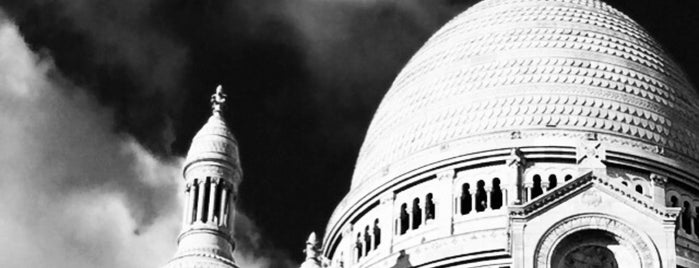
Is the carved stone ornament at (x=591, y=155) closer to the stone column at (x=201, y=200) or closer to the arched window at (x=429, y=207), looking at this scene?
the arched window at (x=429, y=207)

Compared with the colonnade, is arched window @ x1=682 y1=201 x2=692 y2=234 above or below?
above

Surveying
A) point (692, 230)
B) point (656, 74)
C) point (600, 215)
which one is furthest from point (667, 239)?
point (656, 74)

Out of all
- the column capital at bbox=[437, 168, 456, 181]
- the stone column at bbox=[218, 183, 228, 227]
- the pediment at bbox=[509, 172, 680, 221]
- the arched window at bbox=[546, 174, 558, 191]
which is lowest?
the pediment at bbox=[509, 172, 680, 221]

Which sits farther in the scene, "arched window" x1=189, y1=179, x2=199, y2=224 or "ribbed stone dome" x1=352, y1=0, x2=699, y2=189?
"ribbed stone dome" x1=352, y1=0, x2=699, y2=189

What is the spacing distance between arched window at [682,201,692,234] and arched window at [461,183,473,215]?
18.0 ft

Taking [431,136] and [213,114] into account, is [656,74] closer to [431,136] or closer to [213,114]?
[431,136]

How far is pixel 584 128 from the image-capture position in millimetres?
62656

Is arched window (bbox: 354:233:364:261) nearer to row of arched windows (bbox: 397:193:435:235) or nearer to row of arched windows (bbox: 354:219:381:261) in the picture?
row of arched windows (bbox: 354:219:381:261)

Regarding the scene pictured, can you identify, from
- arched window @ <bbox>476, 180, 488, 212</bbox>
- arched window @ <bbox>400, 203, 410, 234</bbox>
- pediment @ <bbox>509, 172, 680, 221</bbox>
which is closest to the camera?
pediment @ <bbox>509, 172, 680, 221</bbox>

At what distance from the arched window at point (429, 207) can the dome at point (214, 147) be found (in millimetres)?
7026

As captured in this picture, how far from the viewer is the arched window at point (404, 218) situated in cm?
6241

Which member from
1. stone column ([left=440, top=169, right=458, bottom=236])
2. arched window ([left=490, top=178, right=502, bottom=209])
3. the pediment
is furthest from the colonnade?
arched window ([left=490, top=178, right=502, bottom=209])

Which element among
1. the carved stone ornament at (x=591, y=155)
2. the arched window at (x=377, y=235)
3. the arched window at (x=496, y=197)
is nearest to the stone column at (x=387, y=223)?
the arched window at (x=377, y=235)

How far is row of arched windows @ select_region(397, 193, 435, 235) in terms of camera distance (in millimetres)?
62062
